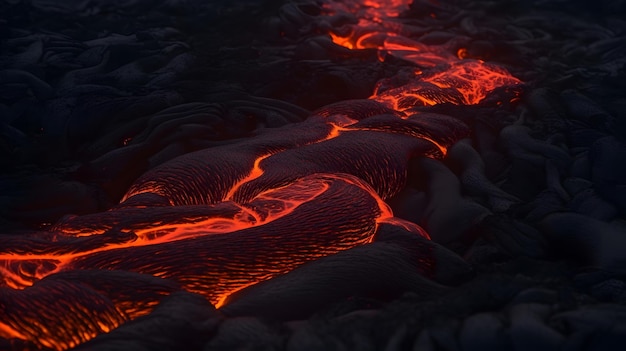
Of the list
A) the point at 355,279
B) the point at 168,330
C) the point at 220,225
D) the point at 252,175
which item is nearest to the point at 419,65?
the point at 252,175

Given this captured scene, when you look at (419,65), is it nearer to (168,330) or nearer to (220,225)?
(220,225)

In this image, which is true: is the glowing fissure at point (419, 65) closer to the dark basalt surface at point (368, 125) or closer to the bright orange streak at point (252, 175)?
the dark basalt surface at point (368, 125)

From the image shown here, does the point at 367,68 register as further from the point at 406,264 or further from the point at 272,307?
the point at 272,307

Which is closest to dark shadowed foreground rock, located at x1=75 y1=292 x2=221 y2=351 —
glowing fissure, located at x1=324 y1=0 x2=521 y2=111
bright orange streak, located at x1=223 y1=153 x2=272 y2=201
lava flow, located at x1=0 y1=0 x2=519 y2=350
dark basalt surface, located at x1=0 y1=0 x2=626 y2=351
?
dark basalt surface, located at x1=0 y1=0 x2=626 y2=351

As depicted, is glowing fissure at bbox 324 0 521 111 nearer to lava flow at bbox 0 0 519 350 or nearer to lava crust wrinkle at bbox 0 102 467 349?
lava flow at bbox 0 0 519 350

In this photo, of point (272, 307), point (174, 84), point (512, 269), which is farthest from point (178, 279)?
point (174, 84)

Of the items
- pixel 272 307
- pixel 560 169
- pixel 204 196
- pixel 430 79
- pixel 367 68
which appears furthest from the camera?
pixel 367 68

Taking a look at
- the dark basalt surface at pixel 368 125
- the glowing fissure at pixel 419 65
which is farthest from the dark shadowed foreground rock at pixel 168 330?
the glowing fissure at pixel 419 65
